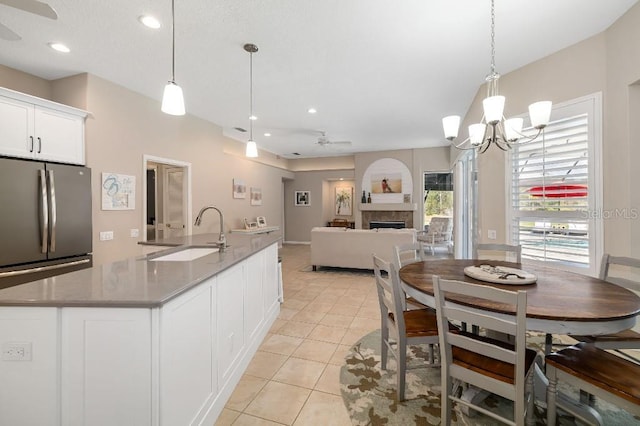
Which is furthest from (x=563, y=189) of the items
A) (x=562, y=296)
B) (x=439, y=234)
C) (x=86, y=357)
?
(x=439, y=234)

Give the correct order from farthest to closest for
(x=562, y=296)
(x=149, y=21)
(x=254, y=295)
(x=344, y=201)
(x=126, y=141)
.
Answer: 1. (x=344, y=201)
2. (x=126, y=141)
3. (x=254, y=295)
4. (x=149, y=21)
5. (x=562, y=296)

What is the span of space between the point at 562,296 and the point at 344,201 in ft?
28.1

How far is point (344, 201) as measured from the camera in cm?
1012

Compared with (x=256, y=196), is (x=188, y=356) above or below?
below

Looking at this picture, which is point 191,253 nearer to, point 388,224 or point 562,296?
point 562,296

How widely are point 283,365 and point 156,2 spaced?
3061 millimetres

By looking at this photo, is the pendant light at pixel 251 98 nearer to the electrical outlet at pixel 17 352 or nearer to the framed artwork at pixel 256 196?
the electrical outlet at pixel 17 352

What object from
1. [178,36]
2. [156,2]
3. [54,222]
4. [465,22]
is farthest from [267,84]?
[54,222]

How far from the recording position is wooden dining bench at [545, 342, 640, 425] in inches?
50.6

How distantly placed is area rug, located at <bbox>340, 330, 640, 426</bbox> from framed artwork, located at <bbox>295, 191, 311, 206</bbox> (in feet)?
24.6

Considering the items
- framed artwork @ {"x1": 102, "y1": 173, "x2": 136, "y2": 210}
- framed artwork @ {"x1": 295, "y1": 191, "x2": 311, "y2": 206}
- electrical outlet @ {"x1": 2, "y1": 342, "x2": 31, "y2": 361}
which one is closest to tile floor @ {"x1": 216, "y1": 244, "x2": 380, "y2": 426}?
electrical outlet @ {"x1": 2, "y1": 342, "x2": 31, "y2": 361}

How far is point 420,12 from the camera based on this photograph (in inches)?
91.8

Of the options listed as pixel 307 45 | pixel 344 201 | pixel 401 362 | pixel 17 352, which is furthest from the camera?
pixel 344 201

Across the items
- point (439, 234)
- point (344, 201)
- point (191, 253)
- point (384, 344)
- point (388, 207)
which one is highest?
point (344, 201)
